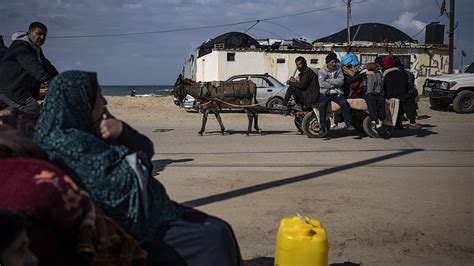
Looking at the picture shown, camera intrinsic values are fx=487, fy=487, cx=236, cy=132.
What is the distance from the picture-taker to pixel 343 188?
6.84 m

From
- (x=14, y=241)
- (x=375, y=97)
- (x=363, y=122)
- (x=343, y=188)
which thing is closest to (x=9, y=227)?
(x=14, y=241)

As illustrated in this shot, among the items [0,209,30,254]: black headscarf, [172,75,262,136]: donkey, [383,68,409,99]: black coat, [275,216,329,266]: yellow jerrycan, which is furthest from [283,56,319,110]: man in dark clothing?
[0,209,30,254]: black headscarf

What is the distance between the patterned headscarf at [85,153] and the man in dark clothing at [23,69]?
3.65 m

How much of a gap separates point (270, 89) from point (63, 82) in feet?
56.0

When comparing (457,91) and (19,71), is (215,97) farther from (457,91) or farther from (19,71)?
(457,91)

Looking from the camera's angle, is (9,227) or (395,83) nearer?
(9,227)

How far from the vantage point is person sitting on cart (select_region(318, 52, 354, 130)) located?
1201 cm

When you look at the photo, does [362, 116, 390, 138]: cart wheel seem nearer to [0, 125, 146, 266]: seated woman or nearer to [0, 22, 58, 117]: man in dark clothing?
[0, 22, 58, 117]: man in dark clothing

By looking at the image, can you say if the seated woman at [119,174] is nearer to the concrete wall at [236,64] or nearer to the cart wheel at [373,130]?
the cart wheel at [373,130]

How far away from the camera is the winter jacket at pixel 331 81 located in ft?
39.6

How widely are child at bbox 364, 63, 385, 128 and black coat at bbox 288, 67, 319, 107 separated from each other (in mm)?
1357

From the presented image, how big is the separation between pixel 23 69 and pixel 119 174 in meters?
4.34

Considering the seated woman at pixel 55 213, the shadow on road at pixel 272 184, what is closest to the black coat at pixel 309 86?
the shadow on road at pixel 272 184

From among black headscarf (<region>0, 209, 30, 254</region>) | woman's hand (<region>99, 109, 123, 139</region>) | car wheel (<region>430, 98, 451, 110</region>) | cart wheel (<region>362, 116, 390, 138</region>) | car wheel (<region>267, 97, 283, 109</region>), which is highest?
woman's hand (<region>99, 109, 123, 139</region>)
